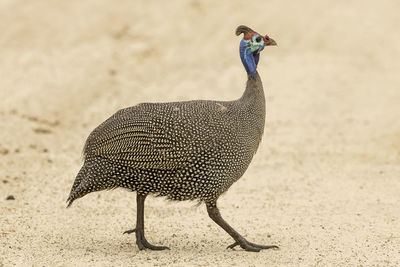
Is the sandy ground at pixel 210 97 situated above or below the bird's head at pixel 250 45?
below

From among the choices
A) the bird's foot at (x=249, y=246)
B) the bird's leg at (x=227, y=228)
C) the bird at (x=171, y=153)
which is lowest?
the bird's foot at (x=249, y=246)

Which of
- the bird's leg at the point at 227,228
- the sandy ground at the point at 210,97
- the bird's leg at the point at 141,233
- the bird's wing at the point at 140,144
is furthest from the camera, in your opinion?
the sandy ground at the point at 210,97

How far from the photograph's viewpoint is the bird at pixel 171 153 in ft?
17.2

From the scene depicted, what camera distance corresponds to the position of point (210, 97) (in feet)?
35.8

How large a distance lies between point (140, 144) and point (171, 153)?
0.81 ft

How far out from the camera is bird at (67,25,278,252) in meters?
5.25

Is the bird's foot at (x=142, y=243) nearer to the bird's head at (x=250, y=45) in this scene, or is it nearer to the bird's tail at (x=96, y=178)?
the bird's tail at (x=96, y=178)

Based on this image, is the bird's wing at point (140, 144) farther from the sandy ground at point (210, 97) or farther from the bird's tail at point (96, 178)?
the sandy ground at point (210, 97)

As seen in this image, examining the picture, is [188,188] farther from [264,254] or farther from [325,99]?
[325,99]

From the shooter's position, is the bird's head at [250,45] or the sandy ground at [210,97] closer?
the bird's head at [250,45]

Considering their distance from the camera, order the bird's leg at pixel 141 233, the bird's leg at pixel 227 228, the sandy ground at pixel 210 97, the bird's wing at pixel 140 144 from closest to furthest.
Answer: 1. the bird's wing at pixel 140 144
2. the bird's leg at pixel 227 228
3. the bird's leg at pixel 141 233
4. the sandy ground at pixel 210 97

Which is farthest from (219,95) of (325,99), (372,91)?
(372,91)

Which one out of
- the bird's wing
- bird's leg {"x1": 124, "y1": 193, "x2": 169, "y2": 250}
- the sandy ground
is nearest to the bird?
the bird's wing

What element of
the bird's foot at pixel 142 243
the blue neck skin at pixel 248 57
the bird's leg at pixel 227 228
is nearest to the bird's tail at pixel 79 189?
the bird's foot at pixel 142 243
